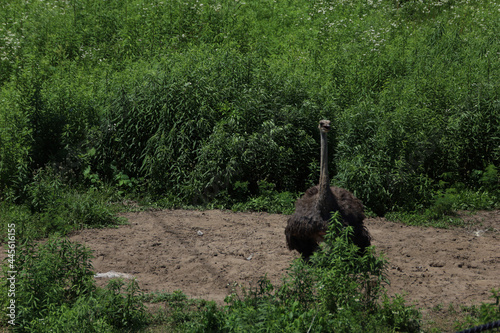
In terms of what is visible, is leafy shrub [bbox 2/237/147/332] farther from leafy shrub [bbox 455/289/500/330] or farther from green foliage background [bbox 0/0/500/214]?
green foliage background [bbox 0/0/500/214]

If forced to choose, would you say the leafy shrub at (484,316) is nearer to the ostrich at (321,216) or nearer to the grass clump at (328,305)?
→ the grass clump at (328,305)

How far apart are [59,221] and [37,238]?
1.28 feet

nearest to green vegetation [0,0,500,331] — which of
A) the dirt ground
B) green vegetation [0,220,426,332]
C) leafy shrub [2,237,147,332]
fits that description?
the dirt ground

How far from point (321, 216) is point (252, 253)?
1305 millimetres

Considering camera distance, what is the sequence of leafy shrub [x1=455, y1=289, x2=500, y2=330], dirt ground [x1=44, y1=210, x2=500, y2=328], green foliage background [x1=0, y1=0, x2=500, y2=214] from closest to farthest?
leafy shrub [x1=455, y1=289, x2=500, y2=330] < dirt ground [x1=44, y1=210, x2=500, y2=328] < green foliage background [x1=0, y1=0, x2=500, y2=214]

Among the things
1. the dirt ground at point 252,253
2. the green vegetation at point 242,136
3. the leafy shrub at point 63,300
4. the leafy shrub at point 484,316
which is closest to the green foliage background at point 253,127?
the green vegetation at point 242,136

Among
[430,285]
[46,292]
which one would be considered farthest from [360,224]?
[46,292]

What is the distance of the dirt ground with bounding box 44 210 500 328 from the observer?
253 inches

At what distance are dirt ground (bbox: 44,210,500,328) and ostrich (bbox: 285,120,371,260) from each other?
441mm

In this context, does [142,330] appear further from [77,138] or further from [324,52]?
[324,52]

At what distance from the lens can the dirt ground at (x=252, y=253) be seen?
644 centimetres

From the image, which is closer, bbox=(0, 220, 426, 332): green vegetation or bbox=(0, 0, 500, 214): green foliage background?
bbox=(0, 220, 426, 332): green vegetation

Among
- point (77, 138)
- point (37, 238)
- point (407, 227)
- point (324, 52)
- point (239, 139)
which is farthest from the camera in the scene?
point (324, 52)

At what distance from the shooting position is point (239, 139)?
906cm
